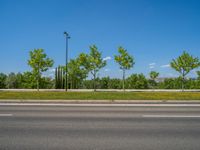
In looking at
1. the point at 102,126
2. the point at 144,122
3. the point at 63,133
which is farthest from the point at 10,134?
the point at 144,122

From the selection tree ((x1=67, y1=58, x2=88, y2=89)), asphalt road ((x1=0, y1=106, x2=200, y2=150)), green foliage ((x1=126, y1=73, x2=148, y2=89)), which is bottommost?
asphalt road ((x1=0, y1=106, x2=200, y2=150))

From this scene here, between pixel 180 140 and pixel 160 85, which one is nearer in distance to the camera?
pixel 180 140

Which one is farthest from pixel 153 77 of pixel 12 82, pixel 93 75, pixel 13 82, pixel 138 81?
pixel 12 82

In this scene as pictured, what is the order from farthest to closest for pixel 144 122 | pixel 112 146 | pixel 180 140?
pixel 144 122 < pixel 180 140 < pixel 112 146

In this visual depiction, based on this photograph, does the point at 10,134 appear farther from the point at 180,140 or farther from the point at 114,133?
the point at 180,140

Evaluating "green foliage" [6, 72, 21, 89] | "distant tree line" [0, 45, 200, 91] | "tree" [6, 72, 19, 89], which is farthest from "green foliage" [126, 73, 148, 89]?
"tree" [6, 72, 19, 89]

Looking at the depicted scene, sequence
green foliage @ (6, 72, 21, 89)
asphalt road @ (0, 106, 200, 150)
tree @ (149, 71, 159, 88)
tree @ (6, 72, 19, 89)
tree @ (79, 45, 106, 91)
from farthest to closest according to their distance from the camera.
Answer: tree @ (6, 72, 19, 89) → green foliage @ (6, 72, 21, 89) → tree @ (149, 71, 159, 88) → tree @ (79, 45, 106, 91) → asphalt road @ (0, 106, 200, 150)

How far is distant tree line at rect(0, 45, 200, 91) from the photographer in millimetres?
Answer: 35031

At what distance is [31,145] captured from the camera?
17.1 feet

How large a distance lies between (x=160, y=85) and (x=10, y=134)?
148ft

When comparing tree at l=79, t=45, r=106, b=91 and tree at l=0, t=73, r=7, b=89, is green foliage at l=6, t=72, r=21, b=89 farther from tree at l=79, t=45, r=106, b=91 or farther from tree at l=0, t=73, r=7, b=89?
tree at l=79, t=45, r=106, b=91

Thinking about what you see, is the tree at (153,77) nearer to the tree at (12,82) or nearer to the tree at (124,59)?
the tree at (124,59)

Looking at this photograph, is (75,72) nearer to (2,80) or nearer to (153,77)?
(153,77)

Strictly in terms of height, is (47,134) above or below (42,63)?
below
